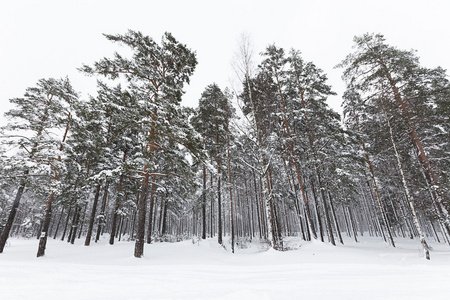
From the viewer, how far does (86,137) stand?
1190cm

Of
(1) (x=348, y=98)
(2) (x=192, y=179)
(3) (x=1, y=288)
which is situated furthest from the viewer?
(1) (x=348, y=98)

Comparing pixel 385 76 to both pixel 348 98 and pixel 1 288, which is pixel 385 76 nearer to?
pixel 348 98

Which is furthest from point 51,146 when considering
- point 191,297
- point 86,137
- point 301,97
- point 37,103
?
point 301,97

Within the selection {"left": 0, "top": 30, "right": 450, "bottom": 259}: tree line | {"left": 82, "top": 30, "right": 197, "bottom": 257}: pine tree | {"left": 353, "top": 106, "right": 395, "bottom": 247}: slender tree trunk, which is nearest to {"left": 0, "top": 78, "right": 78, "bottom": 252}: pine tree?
{"left": 0, "top": 30, "right": 450, "bottom": 259}: tree line

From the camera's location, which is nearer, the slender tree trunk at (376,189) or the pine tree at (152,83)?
the pine tree at (152,83)

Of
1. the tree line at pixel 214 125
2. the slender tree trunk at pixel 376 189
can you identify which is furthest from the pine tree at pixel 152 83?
the slender tree trunk at pixel 376 189

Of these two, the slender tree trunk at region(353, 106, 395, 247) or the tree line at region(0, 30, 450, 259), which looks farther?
the slender tree trunk at region(353, 106, 395, 247)

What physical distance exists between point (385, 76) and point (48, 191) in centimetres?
2165

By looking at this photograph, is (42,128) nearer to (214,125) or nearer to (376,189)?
(214,125)

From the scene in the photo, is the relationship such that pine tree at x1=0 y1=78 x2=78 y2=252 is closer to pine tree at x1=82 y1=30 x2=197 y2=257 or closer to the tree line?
the tree line

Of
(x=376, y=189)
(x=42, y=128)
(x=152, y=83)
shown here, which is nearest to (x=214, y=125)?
(x=152, y=83)

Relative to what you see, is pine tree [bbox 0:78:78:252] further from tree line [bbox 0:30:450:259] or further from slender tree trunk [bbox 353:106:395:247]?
slender tree trunk [bbox 353:106:395:247]

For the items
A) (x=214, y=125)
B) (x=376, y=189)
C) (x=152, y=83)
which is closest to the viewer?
(x=152, y=83)

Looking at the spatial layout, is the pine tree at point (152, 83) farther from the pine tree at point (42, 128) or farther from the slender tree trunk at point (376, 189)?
the slender tree trunk at point (376, 189)
